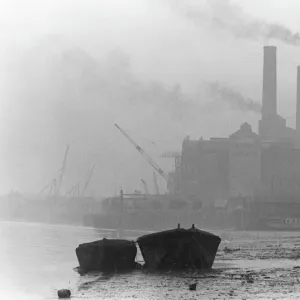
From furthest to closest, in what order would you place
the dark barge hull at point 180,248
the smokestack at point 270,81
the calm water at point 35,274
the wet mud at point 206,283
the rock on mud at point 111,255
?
the smokestack at point 270,81, the rock on mud at point 111,255, the dark barge hull at point 180,248, the calm water at point 35,274, the wet mud at point 206,283

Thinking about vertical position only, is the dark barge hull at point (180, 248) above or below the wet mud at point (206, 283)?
above

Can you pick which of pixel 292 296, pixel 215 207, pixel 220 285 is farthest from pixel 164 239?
pixel 215 207

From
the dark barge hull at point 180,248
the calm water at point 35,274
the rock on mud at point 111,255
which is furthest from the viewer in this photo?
the rock on mud at point 111,255

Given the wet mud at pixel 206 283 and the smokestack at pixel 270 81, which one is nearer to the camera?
the wet mud at pixel 206 283

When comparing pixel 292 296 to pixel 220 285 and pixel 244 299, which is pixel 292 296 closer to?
pixel 244 299

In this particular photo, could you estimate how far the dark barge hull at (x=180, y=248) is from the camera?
48.5 metres

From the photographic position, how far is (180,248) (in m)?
48.8

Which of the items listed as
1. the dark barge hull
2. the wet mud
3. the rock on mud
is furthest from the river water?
the rock on mud

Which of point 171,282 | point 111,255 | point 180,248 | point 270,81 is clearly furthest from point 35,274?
point 270,81

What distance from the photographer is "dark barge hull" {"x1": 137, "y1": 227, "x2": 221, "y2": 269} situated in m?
48.5

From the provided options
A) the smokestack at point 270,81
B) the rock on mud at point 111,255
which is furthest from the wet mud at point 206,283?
the smokestack at point 270,81

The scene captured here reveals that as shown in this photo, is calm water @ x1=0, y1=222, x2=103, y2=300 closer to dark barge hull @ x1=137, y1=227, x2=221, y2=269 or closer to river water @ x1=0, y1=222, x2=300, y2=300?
river water @ x1=0, y1=222, x2=300, y2=300

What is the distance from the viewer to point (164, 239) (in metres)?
48.8

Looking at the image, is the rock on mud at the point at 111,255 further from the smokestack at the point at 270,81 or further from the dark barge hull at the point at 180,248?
the smokestack at the point at 270,81
